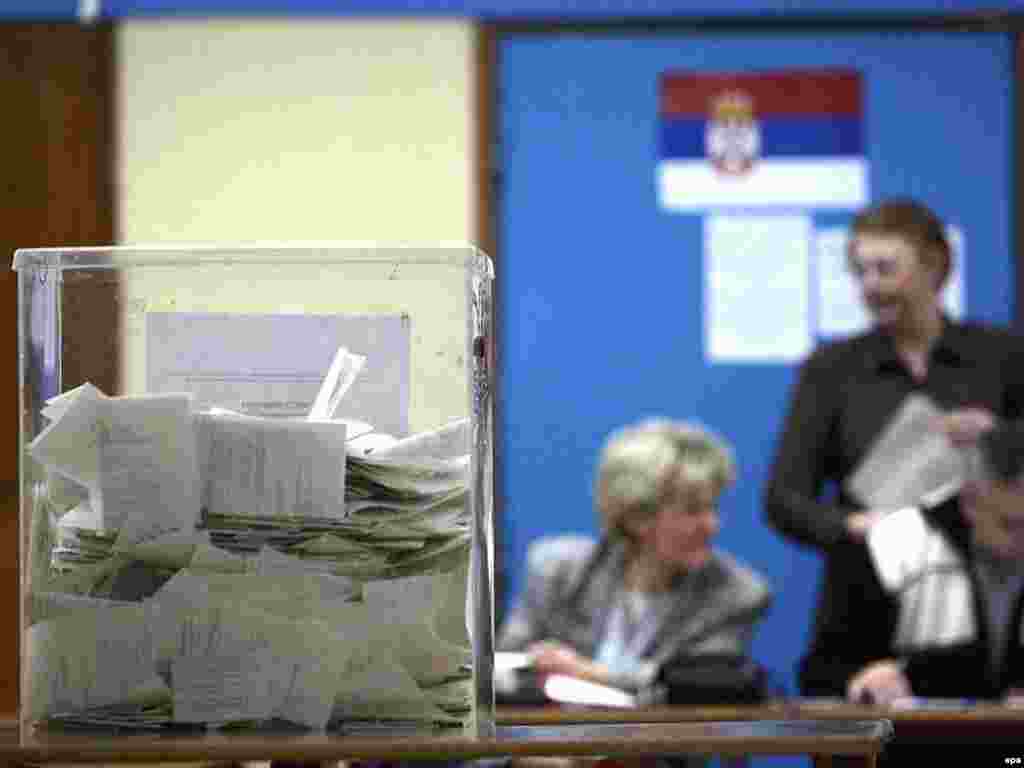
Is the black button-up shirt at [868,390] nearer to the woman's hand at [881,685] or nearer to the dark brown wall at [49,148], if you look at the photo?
the woman's hand at [881,685]

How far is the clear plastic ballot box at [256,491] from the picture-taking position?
3.69 feet

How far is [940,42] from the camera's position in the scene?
474 centimetres

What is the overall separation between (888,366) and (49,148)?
230cm

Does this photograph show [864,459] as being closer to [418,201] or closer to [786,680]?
[786,680]

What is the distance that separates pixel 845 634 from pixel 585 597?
58cm

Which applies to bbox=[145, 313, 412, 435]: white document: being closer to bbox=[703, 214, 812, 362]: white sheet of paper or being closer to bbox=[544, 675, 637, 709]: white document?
bbox=[544, 675, 637, 709]: white document

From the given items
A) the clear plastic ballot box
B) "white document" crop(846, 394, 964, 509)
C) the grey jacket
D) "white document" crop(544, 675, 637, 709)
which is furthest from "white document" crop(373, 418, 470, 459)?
"white document" crop(846, 394, 964, 509)

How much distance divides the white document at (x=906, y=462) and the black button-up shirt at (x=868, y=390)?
0.35 feet

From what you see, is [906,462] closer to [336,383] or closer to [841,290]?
[841,290]

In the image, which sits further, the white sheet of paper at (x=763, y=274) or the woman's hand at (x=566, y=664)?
the white sheet of paper at (x=763, y=274)

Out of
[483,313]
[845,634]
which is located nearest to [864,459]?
[845,634]

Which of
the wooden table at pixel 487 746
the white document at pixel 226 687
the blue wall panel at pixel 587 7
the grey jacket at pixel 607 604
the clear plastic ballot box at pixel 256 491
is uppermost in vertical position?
the blue wall panel at pixel 587 7

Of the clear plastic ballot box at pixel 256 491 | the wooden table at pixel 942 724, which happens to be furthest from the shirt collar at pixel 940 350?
the clear plastic ballot box at pixel 256 491

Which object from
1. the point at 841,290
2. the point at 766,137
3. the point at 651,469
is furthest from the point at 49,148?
the point at 841,290
